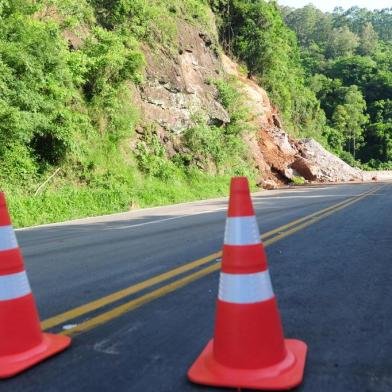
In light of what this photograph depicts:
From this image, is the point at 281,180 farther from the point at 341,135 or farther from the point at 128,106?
the point at 341,135

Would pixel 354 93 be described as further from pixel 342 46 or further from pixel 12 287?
pixel 12 287

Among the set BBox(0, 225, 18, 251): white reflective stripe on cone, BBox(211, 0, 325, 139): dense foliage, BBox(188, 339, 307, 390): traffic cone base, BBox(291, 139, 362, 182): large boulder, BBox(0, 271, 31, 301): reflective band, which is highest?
BBox(211, 0, 325, 139): dense foliage

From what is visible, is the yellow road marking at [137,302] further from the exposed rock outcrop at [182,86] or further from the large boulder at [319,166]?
the large boulder at [319,166]

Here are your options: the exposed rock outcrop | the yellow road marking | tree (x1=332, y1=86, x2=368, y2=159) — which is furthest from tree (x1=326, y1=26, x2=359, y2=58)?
the yellow road marking

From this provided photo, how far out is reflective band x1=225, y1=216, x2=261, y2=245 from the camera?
111 inches

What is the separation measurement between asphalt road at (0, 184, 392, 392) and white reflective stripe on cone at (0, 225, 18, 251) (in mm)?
740

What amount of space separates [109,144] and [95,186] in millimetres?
3016

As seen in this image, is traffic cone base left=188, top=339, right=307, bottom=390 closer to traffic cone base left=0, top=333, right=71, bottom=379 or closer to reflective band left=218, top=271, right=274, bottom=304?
reflective band left=218, top=271, right=274, bottom=304

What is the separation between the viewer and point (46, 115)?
15641mm

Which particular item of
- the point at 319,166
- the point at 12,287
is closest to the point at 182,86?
the point at 319,166

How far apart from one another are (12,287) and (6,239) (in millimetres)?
313

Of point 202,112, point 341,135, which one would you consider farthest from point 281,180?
point 341,135

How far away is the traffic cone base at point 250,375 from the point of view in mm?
2506

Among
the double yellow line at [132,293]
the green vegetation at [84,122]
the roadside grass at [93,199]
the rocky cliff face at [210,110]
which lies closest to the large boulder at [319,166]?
the rocky cliff face at [210,110]
